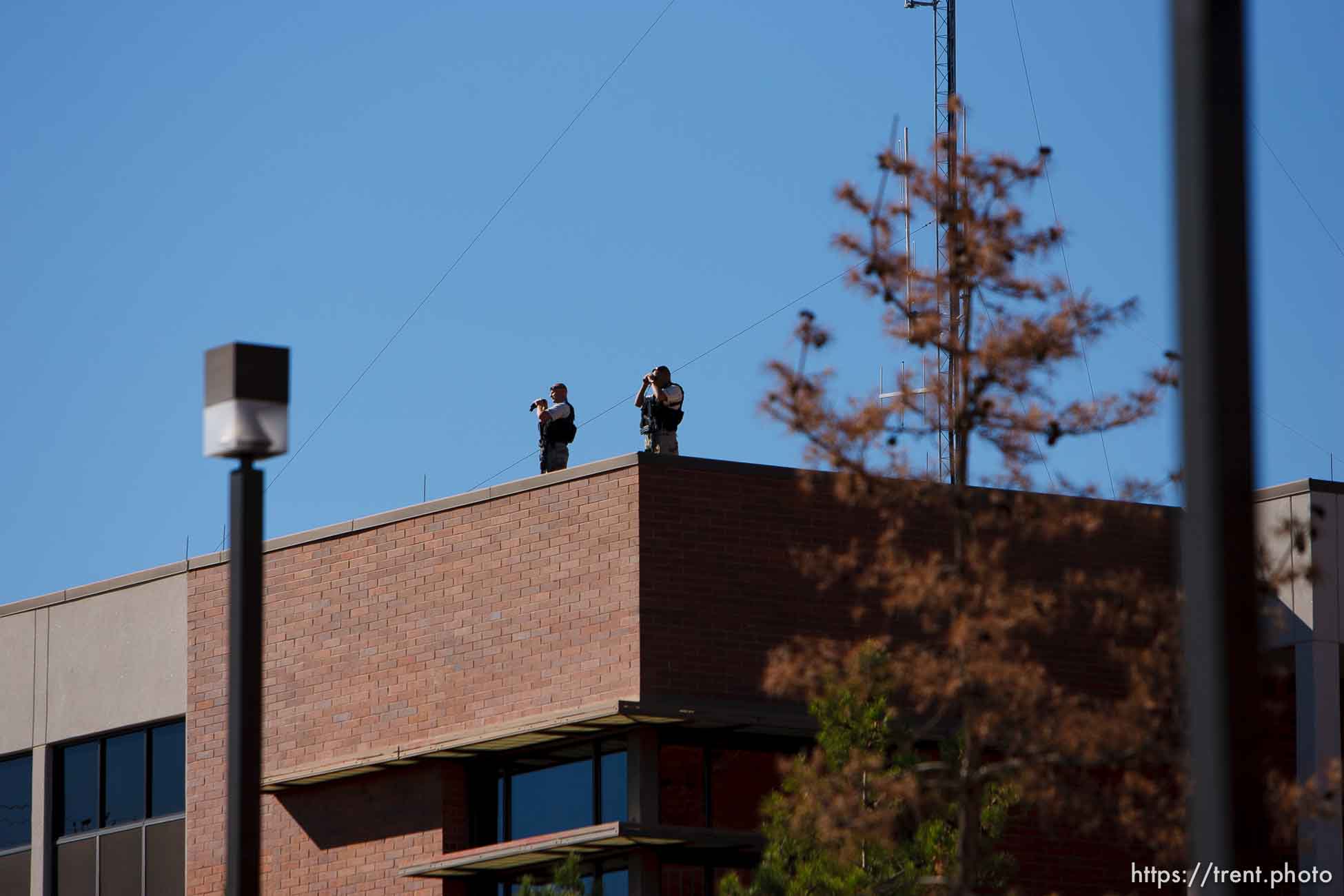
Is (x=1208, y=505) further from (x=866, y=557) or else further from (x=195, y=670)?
(x=195, y=670)

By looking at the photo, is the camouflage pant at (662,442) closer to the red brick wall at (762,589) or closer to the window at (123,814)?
the red brick wall at (762,589)

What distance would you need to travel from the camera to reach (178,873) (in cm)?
2438

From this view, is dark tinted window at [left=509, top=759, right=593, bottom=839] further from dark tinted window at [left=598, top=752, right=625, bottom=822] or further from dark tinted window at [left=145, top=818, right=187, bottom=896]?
dark tinted window at [left=145, top=818, right=187, bottom=896]

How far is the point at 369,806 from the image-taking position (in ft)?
73.5

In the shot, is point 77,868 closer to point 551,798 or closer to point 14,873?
point 14,873

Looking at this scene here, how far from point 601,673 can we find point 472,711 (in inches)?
64.5

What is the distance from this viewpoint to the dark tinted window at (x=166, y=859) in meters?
24.4

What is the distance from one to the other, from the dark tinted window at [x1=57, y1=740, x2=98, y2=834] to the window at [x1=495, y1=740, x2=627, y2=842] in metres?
6.12

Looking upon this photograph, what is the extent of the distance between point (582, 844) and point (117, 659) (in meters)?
7.59

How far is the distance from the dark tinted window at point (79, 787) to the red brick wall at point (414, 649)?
1880 millimetres

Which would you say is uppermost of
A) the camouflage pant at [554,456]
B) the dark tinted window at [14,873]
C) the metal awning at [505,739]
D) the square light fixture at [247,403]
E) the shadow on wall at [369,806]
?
the camouflage pant at [554,456]

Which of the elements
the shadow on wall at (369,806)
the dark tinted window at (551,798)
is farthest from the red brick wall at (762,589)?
the shadow on wall at (369,806)

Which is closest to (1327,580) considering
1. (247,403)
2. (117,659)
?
(117,659)

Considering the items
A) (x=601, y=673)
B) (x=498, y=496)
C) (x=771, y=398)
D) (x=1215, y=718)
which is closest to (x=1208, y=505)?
(x=1215, y=718)
